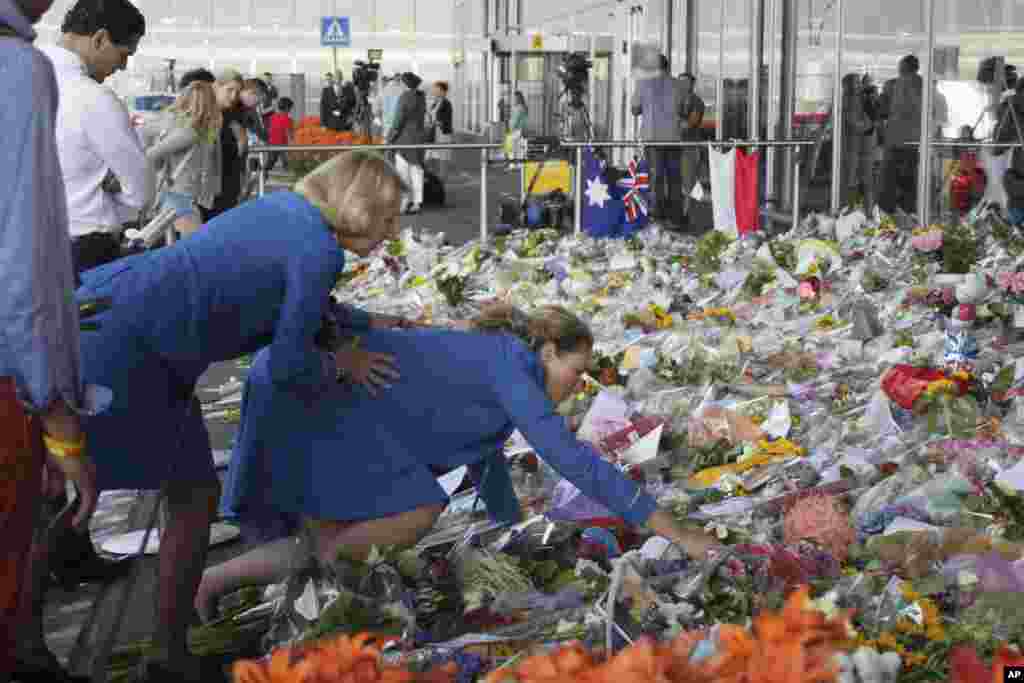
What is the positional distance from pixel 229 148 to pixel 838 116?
528 cm

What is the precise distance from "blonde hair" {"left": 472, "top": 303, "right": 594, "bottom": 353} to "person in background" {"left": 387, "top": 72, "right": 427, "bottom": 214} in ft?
47.8

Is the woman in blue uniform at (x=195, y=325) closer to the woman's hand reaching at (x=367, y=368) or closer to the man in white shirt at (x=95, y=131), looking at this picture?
the woman's hand reaching at (x=367, y=368)

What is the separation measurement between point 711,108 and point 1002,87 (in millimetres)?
6996

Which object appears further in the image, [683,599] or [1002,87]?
[1002,87]

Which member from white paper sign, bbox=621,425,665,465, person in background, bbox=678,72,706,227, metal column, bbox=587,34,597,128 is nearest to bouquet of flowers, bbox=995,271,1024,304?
white paper sign, bbox=621,425,665,465

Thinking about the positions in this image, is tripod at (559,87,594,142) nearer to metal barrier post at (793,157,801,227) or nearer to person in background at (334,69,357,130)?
metal barrier post at (793,157,801,227)

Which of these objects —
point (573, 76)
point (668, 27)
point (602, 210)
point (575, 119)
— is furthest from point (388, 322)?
point (668, 27)

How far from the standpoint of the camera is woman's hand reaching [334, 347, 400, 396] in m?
3.84

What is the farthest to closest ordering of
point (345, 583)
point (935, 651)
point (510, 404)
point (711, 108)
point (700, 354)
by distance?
point (711, 108) < point (700, 354) < point (510, 404) < point (345, 583) < point (935, 651)

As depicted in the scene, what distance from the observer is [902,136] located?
11547 millimetres

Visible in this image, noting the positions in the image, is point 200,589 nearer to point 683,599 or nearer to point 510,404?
point 510,404

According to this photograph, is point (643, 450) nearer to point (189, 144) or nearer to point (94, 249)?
point (94, 249)

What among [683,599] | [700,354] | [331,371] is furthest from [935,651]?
[700,354]

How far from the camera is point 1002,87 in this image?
405 inches
